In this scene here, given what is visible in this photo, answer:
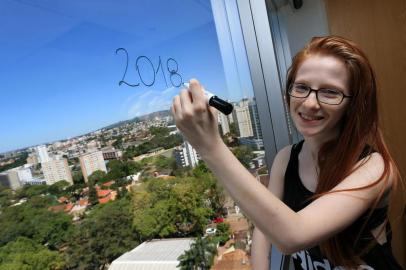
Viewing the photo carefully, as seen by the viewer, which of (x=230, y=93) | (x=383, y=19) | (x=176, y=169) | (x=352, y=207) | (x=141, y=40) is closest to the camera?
(x=352, y=207)

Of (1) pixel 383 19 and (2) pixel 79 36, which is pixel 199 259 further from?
(1) pixel 383 19

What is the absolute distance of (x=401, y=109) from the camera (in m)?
2.13

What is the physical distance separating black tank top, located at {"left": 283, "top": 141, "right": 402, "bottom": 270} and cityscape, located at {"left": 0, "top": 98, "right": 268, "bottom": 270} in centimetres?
18

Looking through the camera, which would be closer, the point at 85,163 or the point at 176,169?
the point at 85,163

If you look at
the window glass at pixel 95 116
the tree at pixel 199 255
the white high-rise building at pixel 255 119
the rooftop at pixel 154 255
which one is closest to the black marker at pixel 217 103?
the window glass at pixel 95 116

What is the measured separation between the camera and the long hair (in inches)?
A: 26.8

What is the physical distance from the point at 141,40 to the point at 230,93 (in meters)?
0.60

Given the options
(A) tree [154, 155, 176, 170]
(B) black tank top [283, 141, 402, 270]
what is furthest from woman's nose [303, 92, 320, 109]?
(A) tree [154, 155, 176, 170]

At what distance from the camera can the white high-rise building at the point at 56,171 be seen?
56 centimetres

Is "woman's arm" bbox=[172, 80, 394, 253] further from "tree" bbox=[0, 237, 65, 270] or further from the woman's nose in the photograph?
"tree" bbox=[0, 237, 65, 270]

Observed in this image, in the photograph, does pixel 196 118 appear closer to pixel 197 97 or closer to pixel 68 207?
pixel 197 97

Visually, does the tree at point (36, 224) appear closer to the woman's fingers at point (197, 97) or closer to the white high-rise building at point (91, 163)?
the white high-rise building at point (91, 163)

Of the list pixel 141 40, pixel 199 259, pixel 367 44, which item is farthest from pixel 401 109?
pixel 141 40

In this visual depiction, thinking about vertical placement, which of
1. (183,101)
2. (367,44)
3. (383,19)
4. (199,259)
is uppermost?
(383,19)
